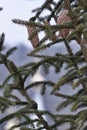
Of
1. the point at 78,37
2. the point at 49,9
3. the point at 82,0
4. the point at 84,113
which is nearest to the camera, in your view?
the point at 82,0

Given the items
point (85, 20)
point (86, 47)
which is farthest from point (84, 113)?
point (85, 20)

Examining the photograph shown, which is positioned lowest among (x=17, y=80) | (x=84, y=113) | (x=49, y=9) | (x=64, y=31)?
(x=84, y=113)

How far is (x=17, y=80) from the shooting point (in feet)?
17.0

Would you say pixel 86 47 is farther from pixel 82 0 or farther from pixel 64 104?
pixel 64 104

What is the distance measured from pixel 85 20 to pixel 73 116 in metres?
2.00

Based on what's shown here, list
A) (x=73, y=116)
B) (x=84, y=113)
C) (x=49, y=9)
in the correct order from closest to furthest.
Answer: (x=84, y=113)
(x=73, y=116)
(x=49, y=9)

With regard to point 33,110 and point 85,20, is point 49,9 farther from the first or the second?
point 85,20

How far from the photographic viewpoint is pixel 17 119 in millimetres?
→ 5414

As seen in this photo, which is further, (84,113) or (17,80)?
(17,80)

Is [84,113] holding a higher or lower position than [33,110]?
lower

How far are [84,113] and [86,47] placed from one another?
0.85m

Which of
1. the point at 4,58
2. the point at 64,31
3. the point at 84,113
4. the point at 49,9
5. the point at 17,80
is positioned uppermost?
the point at 49,9

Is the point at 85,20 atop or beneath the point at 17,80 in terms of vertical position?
beneath

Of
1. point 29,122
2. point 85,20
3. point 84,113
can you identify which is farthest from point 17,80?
point 85,20
